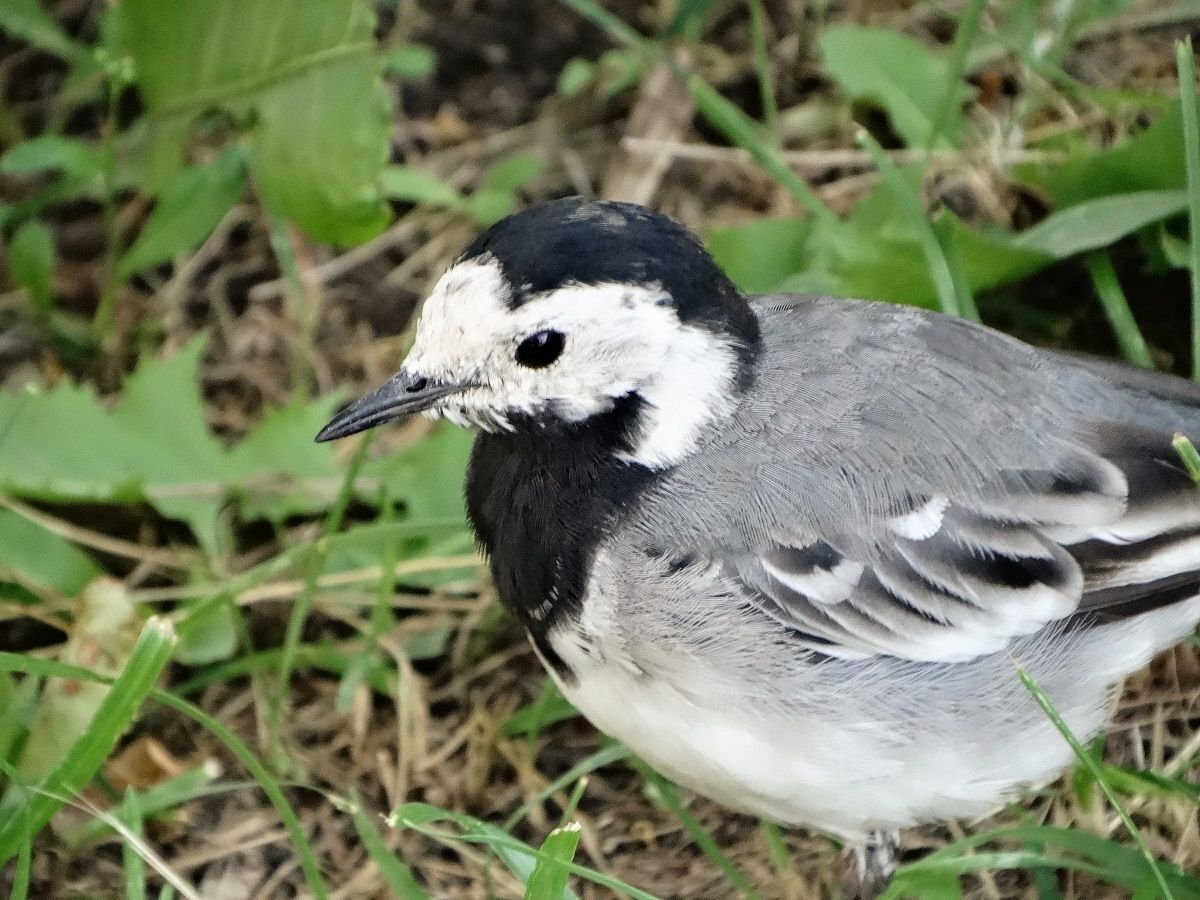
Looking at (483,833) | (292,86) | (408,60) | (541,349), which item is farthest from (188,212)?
(483,833)

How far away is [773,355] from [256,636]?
1.56 m

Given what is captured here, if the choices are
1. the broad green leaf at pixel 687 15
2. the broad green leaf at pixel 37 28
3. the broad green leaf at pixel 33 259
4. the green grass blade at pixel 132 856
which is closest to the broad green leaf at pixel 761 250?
the broad green leaf at pixel 687 15

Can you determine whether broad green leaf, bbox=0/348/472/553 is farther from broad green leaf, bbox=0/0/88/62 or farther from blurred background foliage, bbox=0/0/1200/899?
broad green leaf, bbox=0/0/88/62

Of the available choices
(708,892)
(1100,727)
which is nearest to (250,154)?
(708,892)

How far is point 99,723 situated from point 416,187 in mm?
2109

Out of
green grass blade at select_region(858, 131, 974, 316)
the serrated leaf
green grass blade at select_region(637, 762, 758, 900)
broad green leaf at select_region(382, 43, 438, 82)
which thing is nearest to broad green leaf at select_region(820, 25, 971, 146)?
green grass blade at select_region(858, 131, 974, 316)

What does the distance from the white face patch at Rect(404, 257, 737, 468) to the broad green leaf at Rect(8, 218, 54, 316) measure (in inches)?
65.0

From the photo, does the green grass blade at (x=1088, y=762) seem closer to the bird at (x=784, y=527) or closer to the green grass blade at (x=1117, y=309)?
the bird at (x=784, y=527)

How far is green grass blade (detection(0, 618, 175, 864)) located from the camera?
2.40 m

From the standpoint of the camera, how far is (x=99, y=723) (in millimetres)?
2441

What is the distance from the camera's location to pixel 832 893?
9.84 ft

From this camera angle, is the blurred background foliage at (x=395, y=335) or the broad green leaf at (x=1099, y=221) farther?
the broad green leaf at (x=1099, y=221)

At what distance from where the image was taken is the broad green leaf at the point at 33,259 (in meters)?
3.77

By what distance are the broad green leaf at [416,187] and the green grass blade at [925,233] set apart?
1386 millimetres
